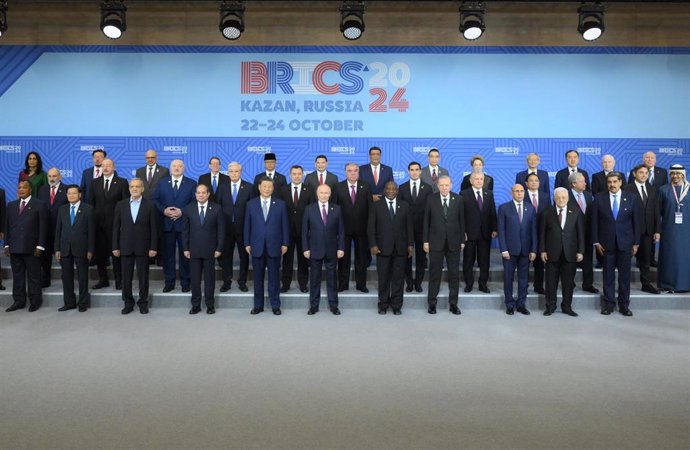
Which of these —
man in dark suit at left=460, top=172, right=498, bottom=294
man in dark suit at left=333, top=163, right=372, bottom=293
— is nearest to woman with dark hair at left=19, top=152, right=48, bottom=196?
man in dark suit at left=333, top=163, right=372, bottom=293

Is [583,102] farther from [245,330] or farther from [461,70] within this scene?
[245,330]

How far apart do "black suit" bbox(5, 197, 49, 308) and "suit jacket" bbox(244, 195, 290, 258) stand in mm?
2438

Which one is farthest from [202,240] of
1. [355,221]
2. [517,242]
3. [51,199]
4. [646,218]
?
[646,218]

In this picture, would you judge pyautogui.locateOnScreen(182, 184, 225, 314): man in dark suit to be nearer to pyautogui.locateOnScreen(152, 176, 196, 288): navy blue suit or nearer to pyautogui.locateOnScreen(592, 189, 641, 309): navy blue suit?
pyautogui.locateOnScreen(152, 176, 196, 288): navy blue suit

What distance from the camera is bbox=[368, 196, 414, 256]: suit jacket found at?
5938 millimetres

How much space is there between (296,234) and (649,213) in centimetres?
437

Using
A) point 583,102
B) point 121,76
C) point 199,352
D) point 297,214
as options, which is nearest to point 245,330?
point 199,352

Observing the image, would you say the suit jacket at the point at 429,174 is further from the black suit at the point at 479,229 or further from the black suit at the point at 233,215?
the black suit at the point at 233,215

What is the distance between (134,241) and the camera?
593 cm

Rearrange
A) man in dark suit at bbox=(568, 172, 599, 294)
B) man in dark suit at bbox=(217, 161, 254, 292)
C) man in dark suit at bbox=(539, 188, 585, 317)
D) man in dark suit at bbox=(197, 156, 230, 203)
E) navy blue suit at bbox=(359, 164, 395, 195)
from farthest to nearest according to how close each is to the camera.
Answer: navy blue suit at bbox=(359, 164, 395, 195) < man in dark suit at bbox=(197, 156, 230, 203) < man in dark suit at bbox=(217, 161, 254, 292) < man in dark suit at bbox=(568, 172, 599, 294) < man in dark suit at bbox=(539, 188, 585, 317)

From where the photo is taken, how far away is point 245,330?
5.29m

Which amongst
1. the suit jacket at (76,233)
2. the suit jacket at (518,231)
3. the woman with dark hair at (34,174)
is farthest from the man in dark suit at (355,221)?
the woman with dark hair at (34,174)

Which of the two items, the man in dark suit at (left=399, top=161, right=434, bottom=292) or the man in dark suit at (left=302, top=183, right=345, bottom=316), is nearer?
the man in dark suit at (left=302, top=183, right=345, bottom=316)

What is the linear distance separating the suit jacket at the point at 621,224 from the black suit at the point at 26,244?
21.2ft
